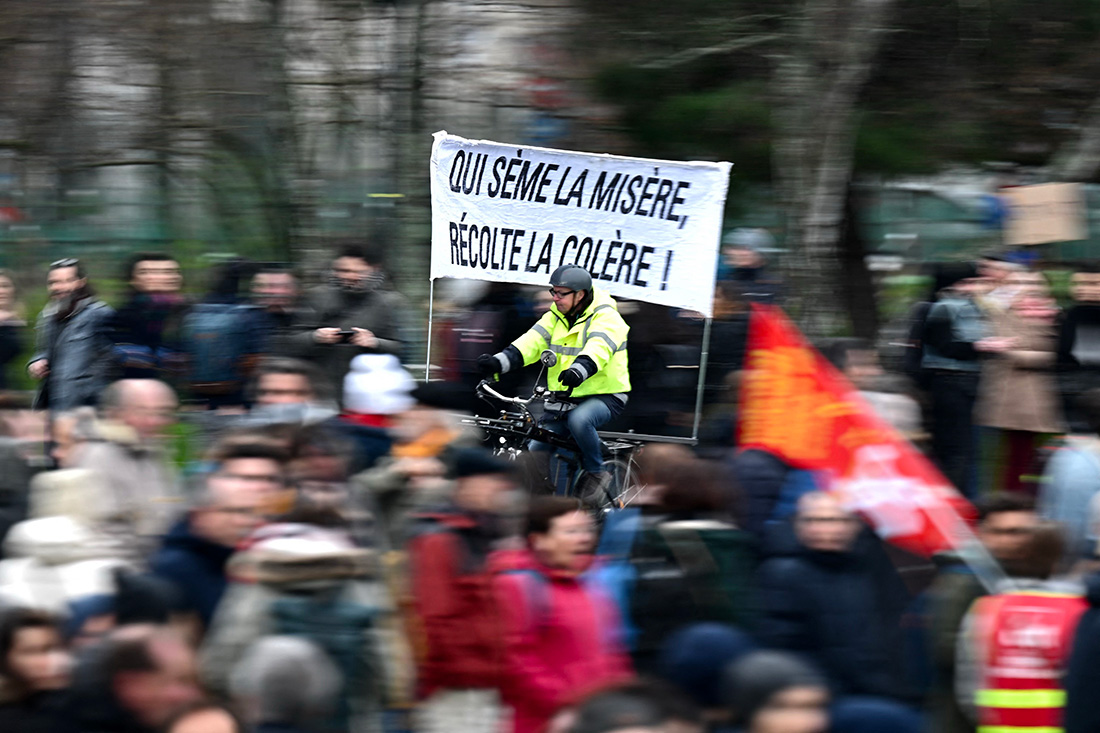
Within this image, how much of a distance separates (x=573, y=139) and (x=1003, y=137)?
11.7 ft

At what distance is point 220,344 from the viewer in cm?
892

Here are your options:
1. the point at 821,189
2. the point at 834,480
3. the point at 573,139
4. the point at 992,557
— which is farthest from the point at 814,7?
the point at 992,557

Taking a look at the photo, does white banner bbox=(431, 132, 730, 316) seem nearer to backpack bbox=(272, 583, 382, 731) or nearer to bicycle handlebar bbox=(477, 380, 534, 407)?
bicycle handlebar bbox=(477, 380, 534, 407)

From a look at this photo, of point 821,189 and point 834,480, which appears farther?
point 821,189

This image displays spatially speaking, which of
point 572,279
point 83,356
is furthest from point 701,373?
point 83,356

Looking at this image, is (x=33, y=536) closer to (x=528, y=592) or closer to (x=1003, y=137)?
(x=528, y=592)

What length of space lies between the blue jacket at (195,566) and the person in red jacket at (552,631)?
86 centimetres

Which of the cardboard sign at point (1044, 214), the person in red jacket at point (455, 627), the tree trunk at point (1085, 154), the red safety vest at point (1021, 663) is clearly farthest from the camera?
the tree trunk at point (1085, 154)

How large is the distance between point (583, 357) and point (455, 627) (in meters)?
4.01

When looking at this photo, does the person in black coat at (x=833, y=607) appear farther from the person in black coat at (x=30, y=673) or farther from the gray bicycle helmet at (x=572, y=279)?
the gray bicycle helmet at (x=572, y=279)

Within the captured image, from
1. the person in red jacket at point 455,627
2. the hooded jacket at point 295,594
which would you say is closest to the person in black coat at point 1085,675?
the person in red jacket at point 455,627

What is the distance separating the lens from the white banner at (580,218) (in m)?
9.52

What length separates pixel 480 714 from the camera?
491 centimetres

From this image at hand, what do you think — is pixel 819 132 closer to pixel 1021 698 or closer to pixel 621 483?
pixel 621 483
